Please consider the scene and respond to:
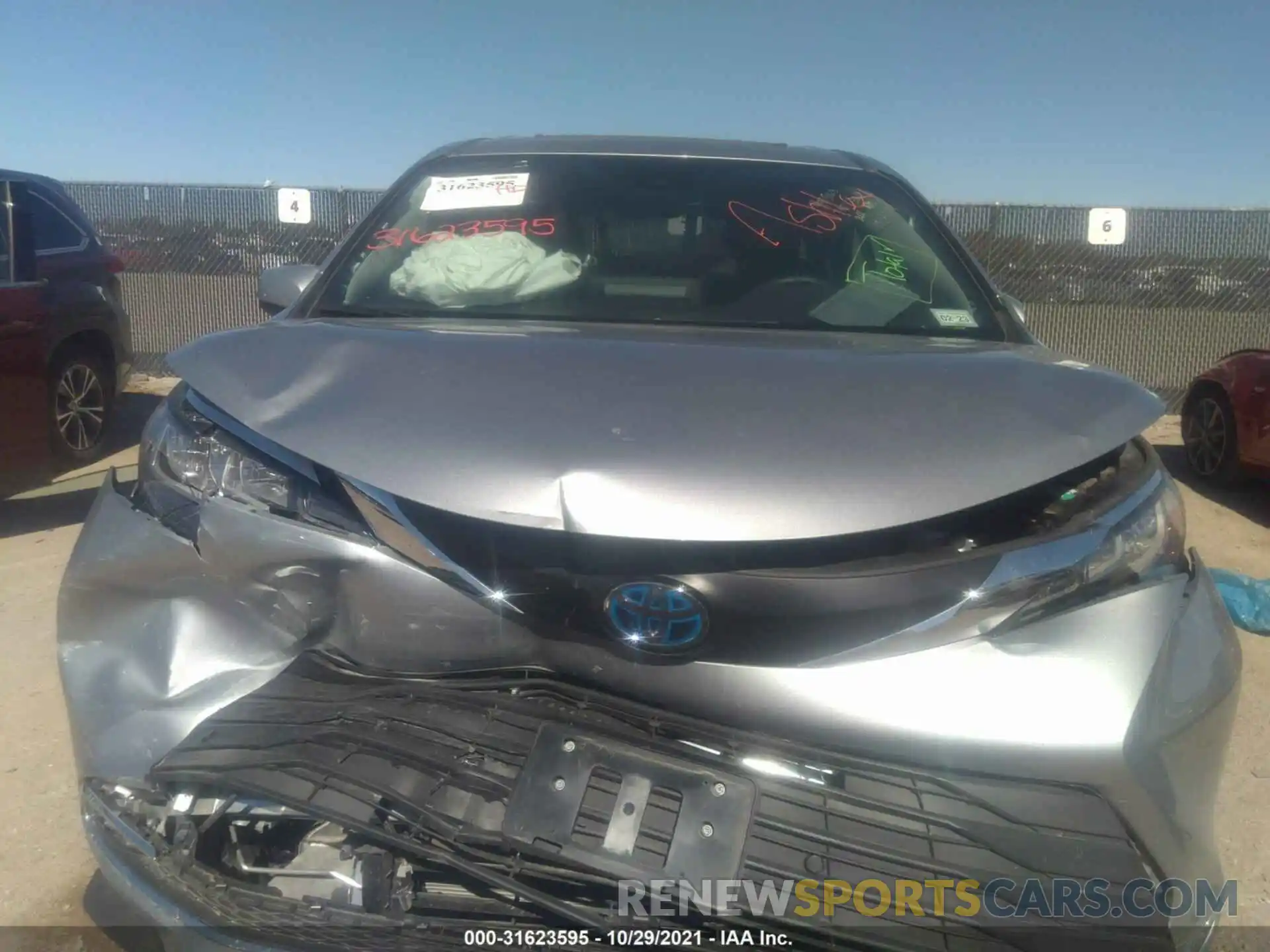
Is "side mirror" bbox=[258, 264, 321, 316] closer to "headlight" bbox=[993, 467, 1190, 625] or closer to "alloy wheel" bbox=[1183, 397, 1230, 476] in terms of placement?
"headlight" bbox=[993, 467, 1190, 625]

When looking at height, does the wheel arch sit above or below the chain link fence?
below

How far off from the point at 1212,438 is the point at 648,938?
23.3ft

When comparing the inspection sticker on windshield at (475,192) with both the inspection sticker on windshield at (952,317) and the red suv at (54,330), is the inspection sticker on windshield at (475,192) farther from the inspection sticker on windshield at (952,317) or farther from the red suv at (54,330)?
the red suv at (54,330)

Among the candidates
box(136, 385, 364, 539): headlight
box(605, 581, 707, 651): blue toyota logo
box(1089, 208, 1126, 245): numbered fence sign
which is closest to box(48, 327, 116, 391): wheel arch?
box(136, 385, 364, 539): headlight

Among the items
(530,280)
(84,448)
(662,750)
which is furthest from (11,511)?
(662,750)

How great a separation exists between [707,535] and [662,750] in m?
0.29

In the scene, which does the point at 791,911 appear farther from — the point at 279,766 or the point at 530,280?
the point at 530,280

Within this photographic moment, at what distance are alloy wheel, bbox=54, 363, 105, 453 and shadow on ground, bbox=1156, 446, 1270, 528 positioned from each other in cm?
654

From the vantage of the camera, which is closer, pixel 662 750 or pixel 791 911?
pixel 791 911

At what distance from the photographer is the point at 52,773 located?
2.99 meters

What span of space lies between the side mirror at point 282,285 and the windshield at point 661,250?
23cm

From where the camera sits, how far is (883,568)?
149cm

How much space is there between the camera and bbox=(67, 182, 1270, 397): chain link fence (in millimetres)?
11141
